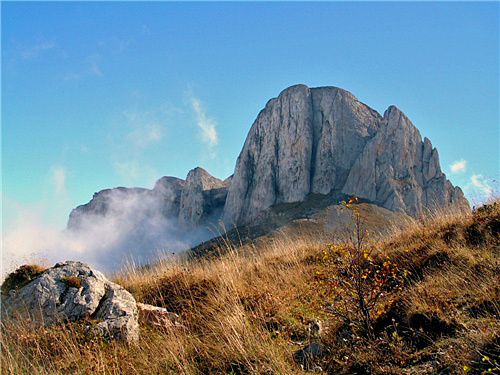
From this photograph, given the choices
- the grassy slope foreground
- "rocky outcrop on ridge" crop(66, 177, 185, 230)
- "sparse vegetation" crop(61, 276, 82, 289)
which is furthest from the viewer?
"rocky outcrop on ridge" crop(66, 177, 185, 230)

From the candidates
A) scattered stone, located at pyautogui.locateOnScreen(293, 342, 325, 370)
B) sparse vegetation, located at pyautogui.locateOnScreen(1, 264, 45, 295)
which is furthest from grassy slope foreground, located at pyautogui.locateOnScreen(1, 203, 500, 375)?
sparse vegetation, located at pyautogui.locateOnScreen(1, 264, 45, 295)

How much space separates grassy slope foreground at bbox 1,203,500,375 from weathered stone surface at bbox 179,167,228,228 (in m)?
88.7

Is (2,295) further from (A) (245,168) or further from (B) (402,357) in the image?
(A) (245,168)

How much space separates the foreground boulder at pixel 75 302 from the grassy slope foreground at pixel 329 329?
0.80 ft

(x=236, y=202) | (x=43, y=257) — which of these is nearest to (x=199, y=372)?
(x=43, y=257)

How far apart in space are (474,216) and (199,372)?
294 inches

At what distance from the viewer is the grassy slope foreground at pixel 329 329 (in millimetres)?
3090

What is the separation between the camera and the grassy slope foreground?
3.09 metres

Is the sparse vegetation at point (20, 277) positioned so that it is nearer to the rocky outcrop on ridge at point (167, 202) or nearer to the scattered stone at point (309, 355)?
the scattered stone at point (309, 355)

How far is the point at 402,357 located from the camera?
3016 mm

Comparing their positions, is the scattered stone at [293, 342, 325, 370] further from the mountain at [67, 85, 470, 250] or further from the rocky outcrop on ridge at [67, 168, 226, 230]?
the rocky outcrop on ridge at [67, 168, 226, 230]

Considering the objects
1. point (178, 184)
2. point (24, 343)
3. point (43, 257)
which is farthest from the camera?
point (178, 184)

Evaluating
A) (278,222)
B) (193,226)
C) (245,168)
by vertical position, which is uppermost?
(245,168)

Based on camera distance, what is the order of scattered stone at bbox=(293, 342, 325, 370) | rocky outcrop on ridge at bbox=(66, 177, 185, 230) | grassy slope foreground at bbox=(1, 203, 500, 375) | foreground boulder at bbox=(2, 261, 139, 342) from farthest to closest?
rocky outcrop on ridge at bbox=(66, 177, 185, 230) < foreground boulder at bbox=(2, 261, 139, 342) < scattered stone at bbox=(293, 342, 325, 370) < grassy slope foreground at bbox=(1, 203, 500, 375)
